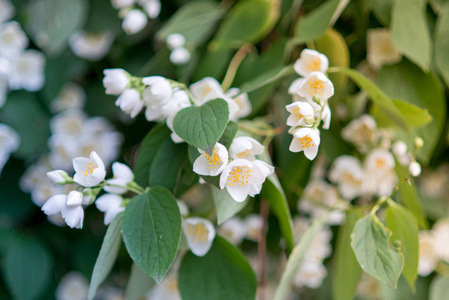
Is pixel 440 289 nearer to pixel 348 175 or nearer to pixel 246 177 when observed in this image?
pixel 348 175

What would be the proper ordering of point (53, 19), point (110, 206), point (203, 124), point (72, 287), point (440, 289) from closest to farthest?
1. point (203, 124)
2. point (110, 206)
3. point (440, 289)
4. point (53, 19)
5. point (72, 287)

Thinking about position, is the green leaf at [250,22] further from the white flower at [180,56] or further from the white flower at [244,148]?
the white flower at [244,148]

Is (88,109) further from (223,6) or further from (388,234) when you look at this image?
(388,234)

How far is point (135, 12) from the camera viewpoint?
94 centimetres

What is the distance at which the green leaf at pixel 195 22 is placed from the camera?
976 millimetres

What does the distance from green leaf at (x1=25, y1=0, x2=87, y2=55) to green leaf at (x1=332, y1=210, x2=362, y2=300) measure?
0.71m

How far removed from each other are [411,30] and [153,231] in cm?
58

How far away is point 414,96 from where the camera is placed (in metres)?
0.86

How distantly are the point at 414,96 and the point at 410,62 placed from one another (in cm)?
8

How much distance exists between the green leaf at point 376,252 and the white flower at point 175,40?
1.76ft

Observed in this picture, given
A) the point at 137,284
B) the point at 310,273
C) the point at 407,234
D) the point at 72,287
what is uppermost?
the point at 407,234

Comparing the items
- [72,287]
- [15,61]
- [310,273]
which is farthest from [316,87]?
[72,287]

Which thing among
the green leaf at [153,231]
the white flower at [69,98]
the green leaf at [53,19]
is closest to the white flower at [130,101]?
the green leaf at [153,231]

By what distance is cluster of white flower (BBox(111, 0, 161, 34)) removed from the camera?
36.7 inches
